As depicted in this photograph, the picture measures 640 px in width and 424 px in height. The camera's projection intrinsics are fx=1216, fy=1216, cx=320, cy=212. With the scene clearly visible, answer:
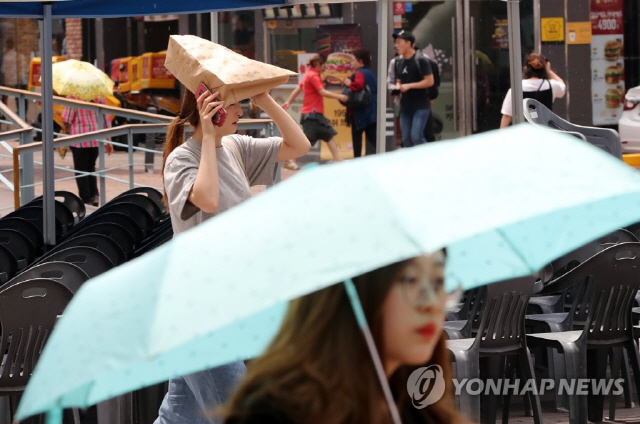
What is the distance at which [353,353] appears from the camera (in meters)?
1.98

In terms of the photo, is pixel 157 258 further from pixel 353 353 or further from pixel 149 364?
pixel 353 353

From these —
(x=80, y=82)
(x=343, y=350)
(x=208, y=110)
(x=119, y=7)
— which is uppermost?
(x=119, y=7)

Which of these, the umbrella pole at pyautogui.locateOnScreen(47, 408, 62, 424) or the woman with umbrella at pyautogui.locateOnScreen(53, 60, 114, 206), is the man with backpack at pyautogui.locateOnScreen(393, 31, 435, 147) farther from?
the umbrella pole at pyautogui.locateOnScreen(47, 408, 62, 424)

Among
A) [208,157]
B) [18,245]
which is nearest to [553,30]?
[18,245]

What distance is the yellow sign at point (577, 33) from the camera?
19062mm

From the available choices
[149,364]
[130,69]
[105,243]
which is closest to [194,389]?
[149,364]

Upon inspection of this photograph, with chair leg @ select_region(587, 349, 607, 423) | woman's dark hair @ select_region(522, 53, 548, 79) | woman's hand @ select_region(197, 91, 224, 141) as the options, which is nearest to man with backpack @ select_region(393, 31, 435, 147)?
woman's dark hair @ select_region(522, 53, 548, 79)

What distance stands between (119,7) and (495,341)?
4.59m

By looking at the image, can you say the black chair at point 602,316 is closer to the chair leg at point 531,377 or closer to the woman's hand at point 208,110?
the chair leg at point 531,377

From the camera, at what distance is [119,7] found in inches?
350

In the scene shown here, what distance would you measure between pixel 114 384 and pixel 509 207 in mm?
717

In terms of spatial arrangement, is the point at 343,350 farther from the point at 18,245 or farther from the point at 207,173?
the point at 18,245

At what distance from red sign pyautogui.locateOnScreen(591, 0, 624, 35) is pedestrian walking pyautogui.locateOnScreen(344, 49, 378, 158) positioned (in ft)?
15.7

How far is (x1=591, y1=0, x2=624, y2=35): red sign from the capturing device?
19203 mm
